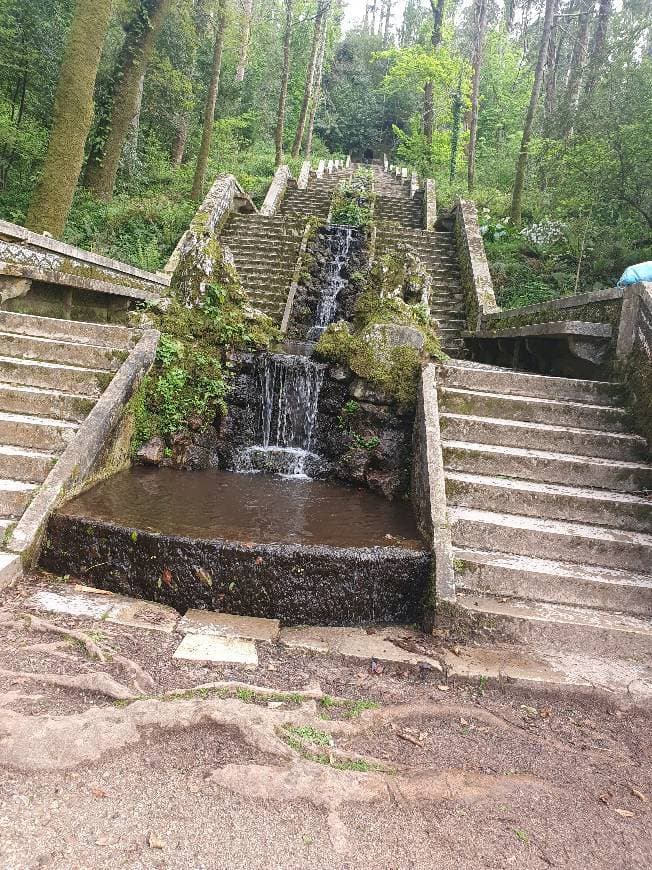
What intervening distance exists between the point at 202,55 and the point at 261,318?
69.3 ft

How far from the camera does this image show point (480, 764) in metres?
2.67

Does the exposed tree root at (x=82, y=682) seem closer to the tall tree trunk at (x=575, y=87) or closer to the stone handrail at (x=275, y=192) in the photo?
the stone handrail at (x=275, y=192)

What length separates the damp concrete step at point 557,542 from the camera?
4.36 m

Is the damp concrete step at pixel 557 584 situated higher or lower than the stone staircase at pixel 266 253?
lower

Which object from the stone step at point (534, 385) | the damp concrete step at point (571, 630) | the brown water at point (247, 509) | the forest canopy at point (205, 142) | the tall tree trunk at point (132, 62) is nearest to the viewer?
the damp concrete step at point (571, 630)

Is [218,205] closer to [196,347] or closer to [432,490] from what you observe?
[196,347]

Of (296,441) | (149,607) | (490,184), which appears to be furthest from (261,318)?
(490,184)

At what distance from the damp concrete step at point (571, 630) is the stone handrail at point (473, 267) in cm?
762

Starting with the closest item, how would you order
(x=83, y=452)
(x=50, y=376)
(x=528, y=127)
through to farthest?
(x=83, y=452) → (x=50, y=376) → (x=528, y=127)

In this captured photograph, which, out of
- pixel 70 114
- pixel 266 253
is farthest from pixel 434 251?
pixel 70 114

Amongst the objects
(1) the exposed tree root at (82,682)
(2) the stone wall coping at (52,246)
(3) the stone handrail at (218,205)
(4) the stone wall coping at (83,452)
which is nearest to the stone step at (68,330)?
(4) the stone wall coping at (83,452)

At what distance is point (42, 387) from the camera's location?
18.3 ft

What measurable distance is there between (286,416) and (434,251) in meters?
8.52

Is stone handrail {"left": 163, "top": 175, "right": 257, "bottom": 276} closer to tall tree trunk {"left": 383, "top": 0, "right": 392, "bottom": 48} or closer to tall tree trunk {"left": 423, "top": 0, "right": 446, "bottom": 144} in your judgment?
tall tree trunk {"left": 423, "top": 0, "right": 446, "bottom": 144}
